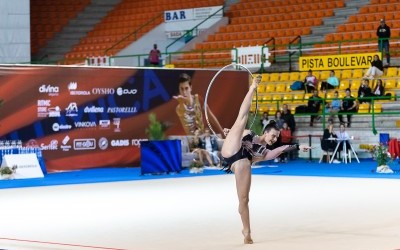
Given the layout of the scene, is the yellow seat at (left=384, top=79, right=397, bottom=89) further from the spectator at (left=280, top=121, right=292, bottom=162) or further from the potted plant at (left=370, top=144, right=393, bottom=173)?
the potted plant at (left=370, top=144, right=393, bottom=173)

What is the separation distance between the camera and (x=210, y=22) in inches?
1577

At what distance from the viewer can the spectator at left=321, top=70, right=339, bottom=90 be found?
31250 mm

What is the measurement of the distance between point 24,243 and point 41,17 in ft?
112

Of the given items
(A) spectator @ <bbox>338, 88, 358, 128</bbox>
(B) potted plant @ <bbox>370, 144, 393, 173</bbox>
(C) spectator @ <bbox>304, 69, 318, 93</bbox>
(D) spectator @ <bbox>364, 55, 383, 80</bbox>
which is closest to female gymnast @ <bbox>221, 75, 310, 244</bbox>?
(B) potted plant @ <bbox>370, 144, 393, 173</bbox>

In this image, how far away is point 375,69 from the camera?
99.3 ft

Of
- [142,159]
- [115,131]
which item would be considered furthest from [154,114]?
[142,159]

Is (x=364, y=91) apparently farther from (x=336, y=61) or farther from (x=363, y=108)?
(x=336, y=61)

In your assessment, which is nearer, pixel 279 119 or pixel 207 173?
pixel 207 173

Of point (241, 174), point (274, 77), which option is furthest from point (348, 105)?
point (241, 174)

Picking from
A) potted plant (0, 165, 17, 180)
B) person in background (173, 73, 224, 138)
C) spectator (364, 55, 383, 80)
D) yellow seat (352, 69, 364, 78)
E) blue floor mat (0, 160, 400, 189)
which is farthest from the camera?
yellow seat (352, 69, 364, 78)

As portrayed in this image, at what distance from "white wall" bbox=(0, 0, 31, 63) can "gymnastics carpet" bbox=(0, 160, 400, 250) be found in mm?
13822

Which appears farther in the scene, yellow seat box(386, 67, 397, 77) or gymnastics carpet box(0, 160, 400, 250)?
yellow seat box(386, 67, 397, 77)

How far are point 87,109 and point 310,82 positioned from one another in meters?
A: 8.63

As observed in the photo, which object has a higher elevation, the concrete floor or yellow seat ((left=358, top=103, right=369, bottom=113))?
yellow seat ((left=358, top=103, right=369, bottom=113))
